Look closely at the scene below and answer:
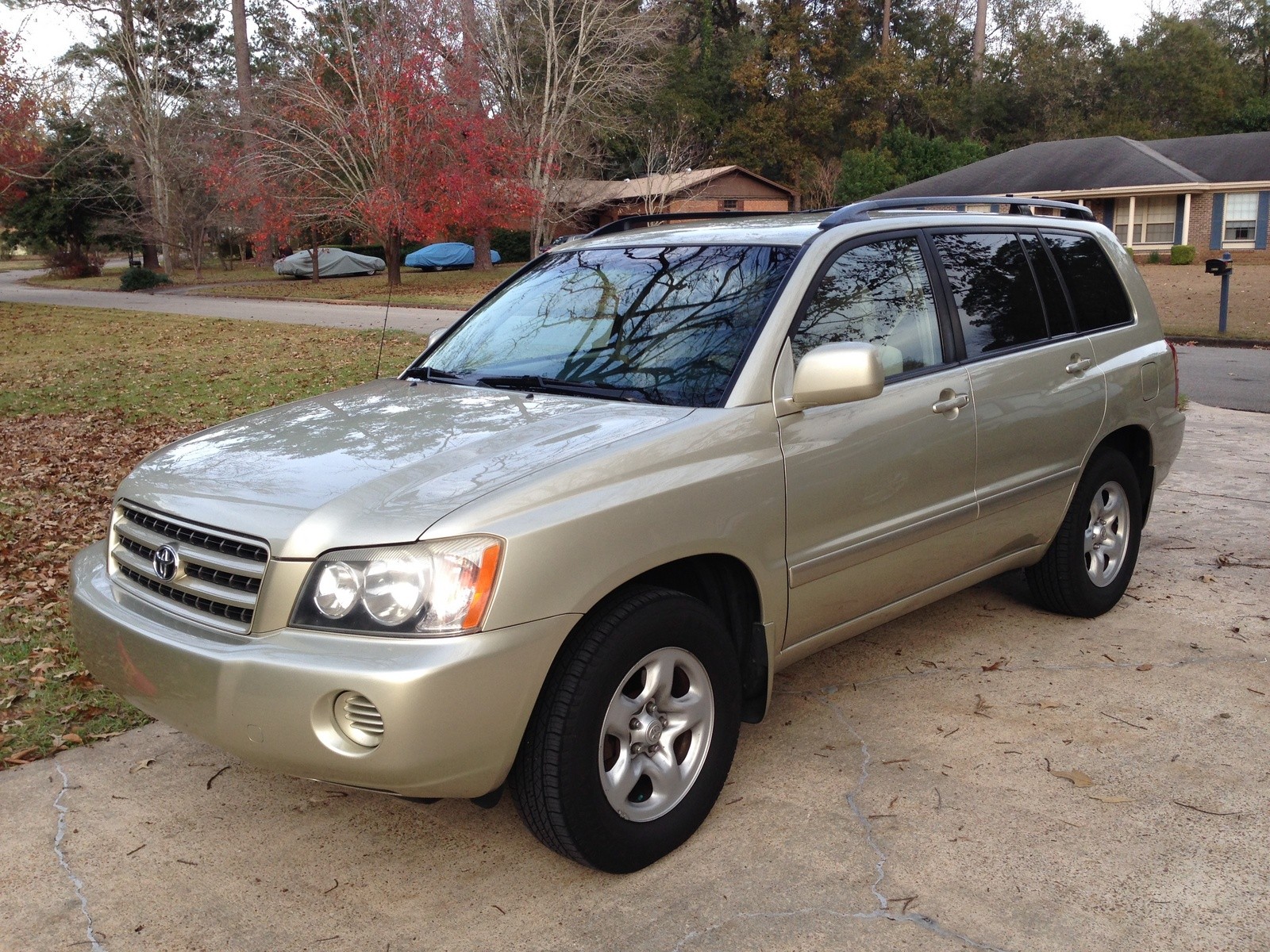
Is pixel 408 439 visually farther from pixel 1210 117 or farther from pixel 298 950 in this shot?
pixel 1210 117

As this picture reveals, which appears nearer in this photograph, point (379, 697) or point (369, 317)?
point (379, 697)

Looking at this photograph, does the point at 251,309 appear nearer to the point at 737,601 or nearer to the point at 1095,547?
the point at 1095,547

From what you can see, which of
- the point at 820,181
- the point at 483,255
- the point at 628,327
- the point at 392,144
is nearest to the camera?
the point at 628,327

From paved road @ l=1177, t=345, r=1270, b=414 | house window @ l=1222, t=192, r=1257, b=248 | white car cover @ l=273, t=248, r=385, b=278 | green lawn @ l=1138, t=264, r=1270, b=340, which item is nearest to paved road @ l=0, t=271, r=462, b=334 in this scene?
white car cover @ l=273, t=248, r=385, b=278

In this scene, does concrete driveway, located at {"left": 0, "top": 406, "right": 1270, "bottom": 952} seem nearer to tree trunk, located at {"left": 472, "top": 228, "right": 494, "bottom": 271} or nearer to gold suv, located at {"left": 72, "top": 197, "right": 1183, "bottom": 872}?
gold suv, located at {"left": 72, "top": 197, "right": 1183, "bottom": 872}

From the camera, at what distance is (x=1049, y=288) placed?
202 inches

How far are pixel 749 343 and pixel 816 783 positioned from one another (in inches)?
57.6

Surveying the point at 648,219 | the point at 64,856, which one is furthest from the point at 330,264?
the point at 64,856

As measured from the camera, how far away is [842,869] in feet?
11.2

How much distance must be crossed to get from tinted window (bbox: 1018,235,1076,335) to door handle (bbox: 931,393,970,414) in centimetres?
86

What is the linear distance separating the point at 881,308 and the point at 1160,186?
40.3 metres

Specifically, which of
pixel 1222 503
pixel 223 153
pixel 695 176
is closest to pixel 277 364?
pixel 1222 503

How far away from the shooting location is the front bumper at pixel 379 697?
2.92 m

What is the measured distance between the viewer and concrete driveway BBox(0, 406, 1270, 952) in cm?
317
